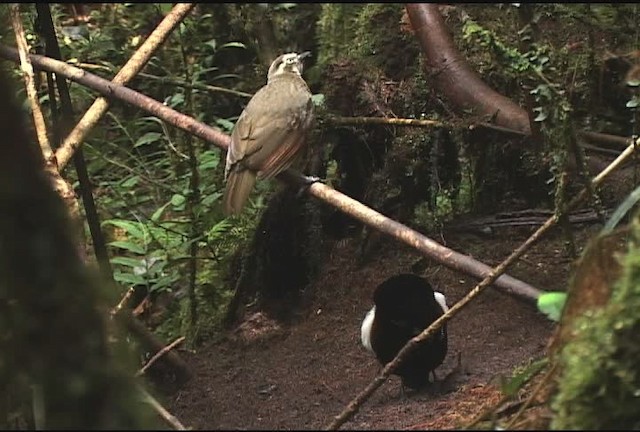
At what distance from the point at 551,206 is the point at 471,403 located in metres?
1.94

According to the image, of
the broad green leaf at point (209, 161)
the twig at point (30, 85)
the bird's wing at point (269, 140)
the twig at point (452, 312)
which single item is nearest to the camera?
the twig at point (452, 312)

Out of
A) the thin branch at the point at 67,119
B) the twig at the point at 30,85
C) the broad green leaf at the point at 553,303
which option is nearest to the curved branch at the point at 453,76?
the thin branch at the point at 67,119

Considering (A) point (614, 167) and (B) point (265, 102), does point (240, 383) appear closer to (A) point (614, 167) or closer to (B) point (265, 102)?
(B) point (265, 102)

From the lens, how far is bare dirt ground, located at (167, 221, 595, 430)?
2.85 meters

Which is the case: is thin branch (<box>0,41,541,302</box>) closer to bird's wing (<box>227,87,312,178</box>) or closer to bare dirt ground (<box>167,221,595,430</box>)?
bird's wing (<box>227,87,312,178</box>)

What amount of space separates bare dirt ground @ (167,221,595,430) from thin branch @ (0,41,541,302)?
212 mm

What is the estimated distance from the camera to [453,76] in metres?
3.97

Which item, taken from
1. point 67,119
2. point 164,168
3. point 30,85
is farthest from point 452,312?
point 164,168

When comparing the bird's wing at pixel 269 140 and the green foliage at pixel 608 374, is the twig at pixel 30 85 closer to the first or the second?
the bird's wing at pixel 269 140

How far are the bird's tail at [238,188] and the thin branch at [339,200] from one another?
0.12 metres

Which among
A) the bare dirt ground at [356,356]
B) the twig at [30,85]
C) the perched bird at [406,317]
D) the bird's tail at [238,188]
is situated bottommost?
the bare dirt ground at [356,356]

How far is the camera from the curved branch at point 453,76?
3.76 m

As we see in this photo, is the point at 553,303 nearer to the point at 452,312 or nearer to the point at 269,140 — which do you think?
the point at 452,312

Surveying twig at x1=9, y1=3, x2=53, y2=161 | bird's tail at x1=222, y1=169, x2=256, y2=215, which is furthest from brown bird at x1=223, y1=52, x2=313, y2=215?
twig at x1=9, y1=3, x2=53, y2=161
